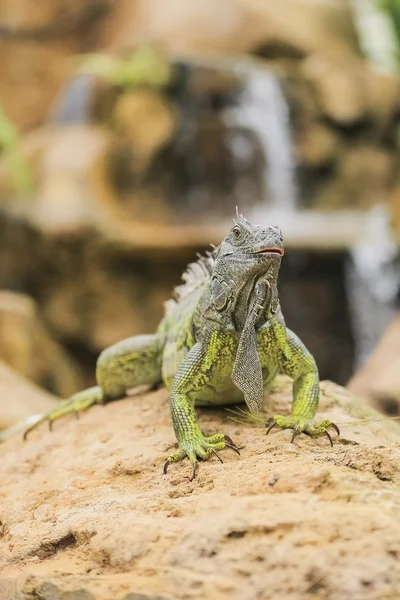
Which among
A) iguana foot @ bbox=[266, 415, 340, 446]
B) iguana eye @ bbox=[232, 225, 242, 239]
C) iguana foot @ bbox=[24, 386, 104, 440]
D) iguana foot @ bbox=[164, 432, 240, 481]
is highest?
iguana eye @ bbox=[232, 225, 242, 239]

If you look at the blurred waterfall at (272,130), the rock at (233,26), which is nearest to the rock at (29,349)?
the blurred waterfall at (272,130)

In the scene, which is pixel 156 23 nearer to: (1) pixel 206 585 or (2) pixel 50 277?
(2) pixel 50 277

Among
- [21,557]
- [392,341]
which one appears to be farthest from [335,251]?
[21,557]

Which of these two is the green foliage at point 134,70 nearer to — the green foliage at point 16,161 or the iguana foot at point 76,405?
the green foliage at point 16,161

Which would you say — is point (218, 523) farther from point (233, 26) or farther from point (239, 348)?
point (233, 26)

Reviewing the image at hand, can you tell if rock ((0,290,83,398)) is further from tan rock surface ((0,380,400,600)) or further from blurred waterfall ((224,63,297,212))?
blurred waterfall ((224,63,297,212))

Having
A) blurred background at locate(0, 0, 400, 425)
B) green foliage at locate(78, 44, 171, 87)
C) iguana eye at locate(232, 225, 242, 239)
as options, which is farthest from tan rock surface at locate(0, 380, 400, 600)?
green foliage at locate(78, 44, 171, 87)
